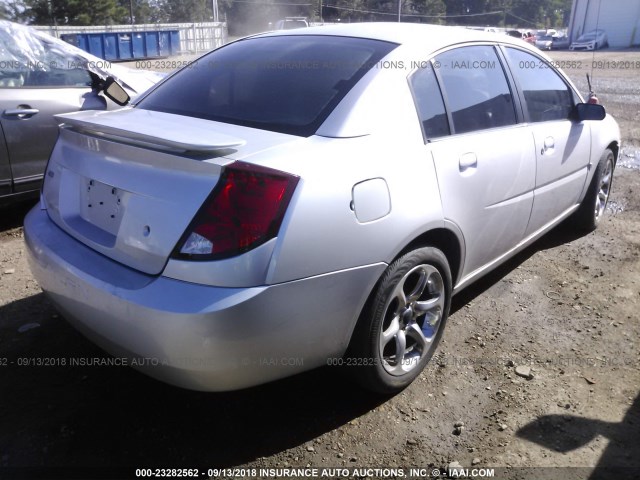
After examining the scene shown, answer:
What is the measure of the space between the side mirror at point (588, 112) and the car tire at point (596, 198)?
24.4 inches

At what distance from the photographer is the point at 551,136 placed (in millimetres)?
3600

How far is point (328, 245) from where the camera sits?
6.65 ft

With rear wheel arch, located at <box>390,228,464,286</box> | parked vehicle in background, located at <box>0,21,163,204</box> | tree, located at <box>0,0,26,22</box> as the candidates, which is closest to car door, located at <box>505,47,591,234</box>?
rear wheel arch, located at <box>390,228,464,286</box>

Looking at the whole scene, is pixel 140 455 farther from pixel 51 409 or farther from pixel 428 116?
pixel 428 116

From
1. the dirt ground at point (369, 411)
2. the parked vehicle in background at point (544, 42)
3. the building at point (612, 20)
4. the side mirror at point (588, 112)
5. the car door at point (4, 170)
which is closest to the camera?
the dirt ground at point (369, 411)

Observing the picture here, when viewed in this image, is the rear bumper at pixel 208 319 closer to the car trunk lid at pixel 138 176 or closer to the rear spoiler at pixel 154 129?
the car trunk lid at pixel 138 176

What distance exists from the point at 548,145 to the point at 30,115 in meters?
3.89

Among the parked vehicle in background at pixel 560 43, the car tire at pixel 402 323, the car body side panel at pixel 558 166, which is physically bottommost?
the car tire at pixel 402 323

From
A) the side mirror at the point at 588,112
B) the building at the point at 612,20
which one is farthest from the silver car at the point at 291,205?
the building at the point at 612,20

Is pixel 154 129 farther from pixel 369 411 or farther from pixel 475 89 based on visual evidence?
pixel 475 89

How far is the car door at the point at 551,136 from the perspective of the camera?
3.47 metres

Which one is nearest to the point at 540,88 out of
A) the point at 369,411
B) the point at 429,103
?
the point at 429,103

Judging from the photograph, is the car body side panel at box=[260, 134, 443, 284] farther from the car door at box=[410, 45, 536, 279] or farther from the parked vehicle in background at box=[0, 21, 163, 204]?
the parked vehicle in background at box=[0, 21, 163, 204]

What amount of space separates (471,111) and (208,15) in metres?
63.0
